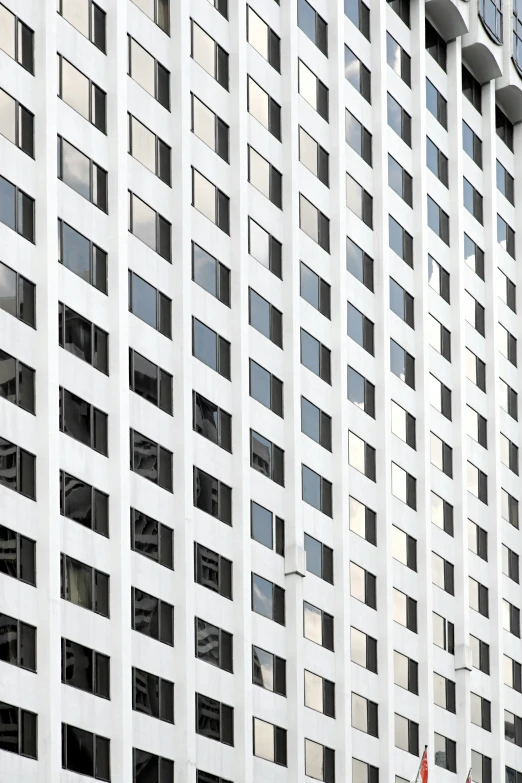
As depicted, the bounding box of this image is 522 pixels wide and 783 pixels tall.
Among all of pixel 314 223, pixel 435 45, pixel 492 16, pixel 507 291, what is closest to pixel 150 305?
pixel 314 223

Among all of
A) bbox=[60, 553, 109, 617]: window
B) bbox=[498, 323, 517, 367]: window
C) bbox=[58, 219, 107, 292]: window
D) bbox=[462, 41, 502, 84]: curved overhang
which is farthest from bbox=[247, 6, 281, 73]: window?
bbox=[60, 553, 109, 617]: window

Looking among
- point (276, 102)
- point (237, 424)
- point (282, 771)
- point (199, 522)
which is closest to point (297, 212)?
point (276, 102)

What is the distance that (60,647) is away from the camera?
54.1 metres

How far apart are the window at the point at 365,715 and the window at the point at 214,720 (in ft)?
28.8

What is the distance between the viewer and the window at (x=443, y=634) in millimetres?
76000

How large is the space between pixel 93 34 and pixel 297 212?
1315 centimetres

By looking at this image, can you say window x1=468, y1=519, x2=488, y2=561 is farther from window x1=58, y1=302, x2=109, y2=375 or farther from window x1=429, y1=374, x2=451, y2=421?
window x1=58, y1=302, x2=109, y2=375

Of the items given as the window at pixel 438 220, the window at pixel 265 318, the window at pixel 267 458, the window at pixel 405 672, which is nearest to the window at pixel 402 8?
the window at pixel 438 220

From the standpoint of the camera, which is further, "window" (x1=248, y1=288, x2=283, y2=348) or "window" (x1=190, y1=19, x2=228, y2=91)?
"window" (x1=248, y1=288, x2=283, y2=348)

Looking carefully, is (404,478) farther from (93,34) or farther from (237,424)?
(93,34)

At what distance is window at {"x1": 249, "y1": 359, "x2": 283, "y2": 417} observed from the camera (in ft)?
218

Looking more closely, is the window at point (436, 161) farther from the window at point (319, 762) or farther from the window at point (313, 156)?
the window at point (319, 762)

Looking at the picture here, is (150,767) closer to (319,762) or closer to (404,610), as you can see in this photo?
(319,762)

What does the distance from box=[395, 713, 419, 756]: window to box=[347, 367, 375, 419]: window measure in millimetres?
12764
